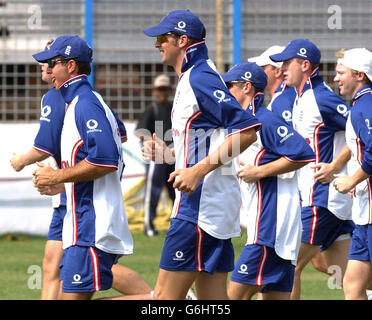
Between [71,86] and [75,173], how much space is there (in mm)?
614

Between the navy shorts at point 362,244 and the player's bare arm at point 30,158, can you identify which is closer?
the navy shorts at point 362,244

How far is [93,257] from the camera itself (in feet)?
20.5

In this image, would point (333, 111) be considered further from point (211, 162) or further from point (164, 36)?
Answer: point (211, 162)

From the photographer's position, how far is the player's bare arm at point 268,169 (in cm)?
723

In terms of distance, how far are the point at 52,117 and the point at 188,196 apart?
1.79 m

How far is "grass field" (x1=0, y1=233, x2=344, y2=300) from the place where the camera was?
986cm

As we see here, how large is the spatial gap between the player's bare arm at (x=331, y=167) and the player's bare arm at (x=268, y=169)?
3.31 ft

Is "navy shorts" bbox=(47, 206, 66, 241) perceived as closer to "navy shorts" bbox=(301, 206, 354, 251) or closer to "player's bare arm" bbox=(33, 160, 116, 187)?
"player's bare arm" bbox=(33, 160, 116, 187)

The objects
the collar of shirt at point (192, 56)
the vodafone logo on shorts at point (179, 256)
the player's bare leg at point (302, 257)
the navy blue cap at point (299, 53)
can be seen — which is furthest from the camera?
the navy blue cap at point (299, 53)

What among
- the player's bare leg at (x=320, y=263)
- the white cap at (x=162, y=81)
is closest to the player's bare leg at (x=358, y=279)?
the player's bare leg at (x=320, y=263)

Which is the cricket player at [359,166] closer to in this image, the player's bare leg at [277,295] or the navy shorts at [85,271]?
the player's bare leg at [277,295]

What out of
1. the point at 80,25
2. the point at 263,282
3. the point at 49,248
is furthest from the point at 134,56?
the point at 263,282

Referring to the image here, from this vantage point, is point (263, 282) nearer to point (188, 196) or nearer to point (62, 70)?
point (188, 196)

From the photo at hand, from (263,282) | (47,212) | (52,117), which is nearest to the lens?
(263,282)
